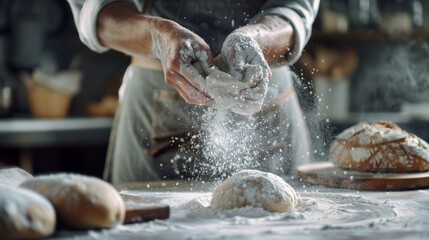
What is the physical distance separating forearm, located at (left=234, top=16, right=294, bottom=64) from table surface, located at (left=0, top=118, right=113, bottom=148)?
1.52 m

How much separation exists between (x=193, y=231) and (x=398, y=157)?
0.80 meters

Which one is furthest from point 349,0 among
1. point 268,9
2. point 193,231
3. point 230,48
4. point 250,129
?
point 193,231

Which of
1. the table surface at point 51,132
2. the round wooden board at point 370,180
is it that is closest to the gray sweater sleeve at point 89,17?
the round wooden board at point 370,180

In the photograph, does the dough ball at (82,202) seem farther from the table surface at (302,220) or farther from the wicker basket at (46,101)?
the wicker basket at (46,101)

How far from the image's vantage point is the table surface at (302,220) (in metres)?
1.32

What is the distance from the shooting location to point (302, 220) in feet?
4.78

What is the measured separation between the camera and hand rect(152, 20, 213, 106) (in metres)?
1.70

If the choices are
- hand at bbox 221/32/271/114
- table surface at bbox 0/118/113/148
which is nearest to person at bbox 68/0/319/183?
hand at bbox 221/32/271/114

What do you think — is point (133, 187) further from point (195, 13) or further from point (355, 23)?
point (355, 23)

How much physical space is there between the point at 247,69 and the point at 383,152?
52 centimetres

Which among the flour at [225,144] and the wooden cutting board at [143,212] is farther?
the flour at [225,144]

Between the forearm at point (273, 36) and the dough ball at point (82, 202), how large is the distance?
2.57ft

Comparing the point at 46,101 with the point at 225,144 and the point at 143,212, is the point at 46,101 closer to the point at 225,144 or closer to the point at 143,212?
the point at 225,144

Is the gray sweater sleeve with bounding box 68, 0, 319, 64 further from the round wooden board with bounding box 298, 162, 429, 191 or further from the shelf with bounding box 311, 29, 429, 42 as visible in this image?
the shelf with bounding box 311, 29, 429, 42
